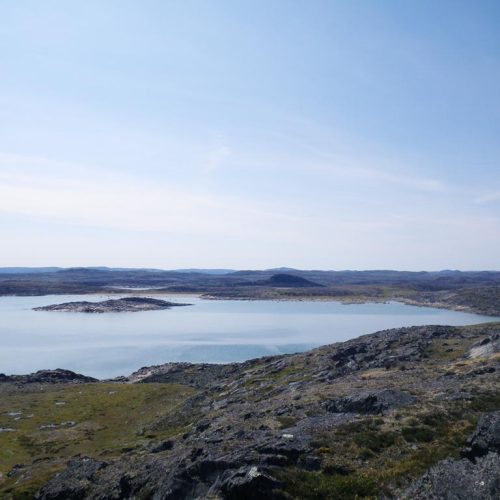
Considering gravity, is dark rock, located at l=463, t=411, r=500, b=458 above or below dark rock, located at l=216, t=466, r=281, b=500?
above

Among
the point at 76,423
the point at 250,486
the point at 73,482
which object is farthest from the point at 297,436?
the point at 76,423

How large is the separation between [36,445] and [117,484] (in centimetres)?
2851

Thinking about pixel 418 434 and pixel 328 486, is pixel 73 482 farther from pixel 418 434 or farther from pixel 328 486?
pixel 418 434

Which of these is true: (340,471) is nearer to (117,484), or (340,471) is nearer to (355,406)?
(355,406)

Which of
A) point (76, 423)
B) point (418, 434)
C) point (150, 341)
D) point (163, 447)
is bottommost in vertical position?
point (150, 341)

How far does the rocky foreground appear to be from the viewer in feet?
75.1

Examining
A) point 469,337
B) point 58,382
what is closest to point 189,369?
point 58,382

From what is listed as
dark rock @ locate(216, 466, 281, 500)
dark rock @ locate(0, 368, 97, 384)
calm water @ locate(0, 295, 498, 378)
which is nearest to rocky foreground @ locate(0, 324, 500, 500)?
dark rock @ locate(216, 466, 281, 500)

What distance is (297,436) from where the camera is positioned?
96.9 feet

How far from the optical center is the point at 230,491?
22.9m

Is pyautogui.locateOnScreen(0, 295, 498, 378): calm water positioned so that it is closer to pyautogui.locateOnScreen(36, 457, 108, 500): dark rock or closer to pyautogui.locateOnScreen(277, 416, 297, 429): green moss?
pyautogui.locateOnScreen(36, 457, 108, 500): dark rock

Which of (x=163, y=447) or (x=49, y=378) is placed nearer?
(x=163, y=447)

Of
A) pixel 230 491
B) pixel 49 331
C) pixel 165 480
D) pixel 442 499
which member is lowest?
pixel 49 331

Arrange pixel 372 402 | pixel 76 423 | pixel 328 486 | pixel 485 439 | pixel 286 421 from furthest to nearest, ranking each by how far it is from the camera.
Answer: pixel 76 423 → pixel 286 421 → pixel 372 402 → pixel 485 439 → pixel 328 486
